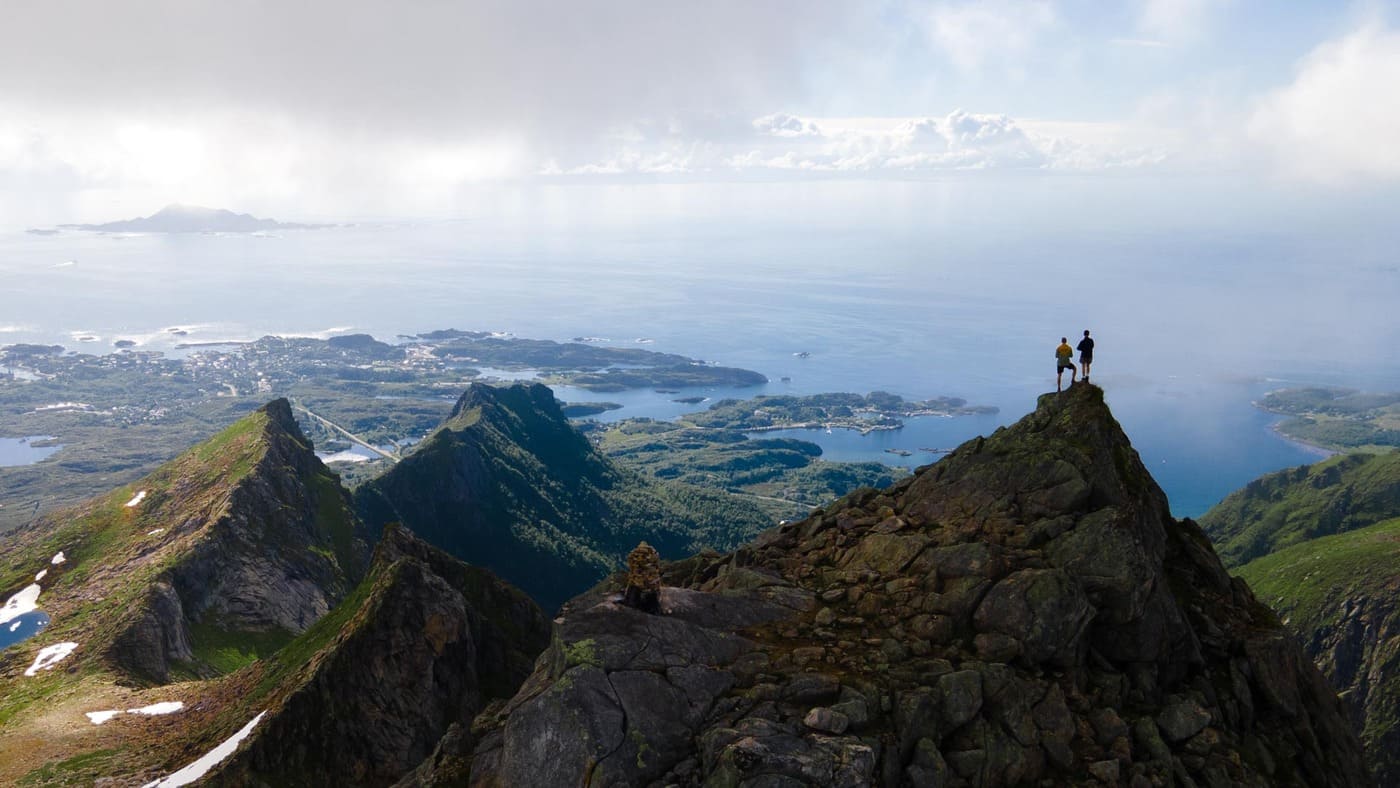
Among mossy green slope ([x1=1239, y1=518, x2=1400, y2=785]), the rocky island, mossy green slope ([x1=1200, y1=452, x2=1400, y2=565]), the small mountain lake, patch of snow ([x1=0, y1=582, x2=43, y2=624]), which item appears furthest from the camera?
mossy green slope ([x1=1200, y1=452, x2=1400, y2=565])

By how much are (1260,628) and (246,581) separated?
237 feet

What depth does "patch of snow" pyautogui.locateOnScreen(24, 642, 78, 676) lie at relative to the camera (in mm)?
57438

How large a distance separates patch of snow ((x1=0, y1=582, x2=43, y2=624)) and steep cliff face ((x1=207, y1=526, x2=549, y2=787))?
32876mm

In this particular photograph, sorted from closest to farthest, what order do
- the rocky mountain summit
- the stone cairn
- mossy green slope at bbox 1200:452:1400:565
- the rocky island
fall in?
the rocky island
the stone cairn
the rocky mountain summit
mossy green slope at bbox 1200:452:1400:565

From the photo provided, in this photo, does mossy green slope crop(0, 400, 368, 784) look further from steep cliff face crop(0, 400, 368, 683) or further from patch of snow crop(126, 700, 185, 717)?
patch of snow crop(126, 700, 185, 717)

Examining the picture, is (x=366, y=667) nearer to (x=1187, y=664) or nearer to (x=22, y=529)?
(x=1187, y=664)

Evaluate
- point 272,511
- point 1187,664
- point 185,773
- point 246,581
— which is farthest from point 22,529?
point 1187,664

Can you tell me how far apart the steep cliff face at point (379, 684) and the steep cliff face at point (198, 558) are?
18.9 metres

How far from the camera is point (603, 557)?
6555 inches

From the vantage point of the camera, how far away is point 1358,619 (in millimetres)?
111812

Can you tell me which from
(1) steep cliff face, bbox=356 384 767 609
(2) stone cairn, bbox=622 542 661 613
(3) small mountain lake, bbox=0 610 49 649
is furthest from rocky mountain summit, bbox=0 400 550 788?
(1) steep cliff face, bbox=356 384 767 609

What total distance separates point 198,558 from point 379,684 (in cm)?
3850

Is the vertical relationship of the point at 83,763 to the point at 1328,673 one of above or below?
above

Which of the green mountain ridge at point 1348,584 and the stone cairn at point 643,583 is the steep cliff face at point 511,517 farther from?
the stone cairn at point 643,583
